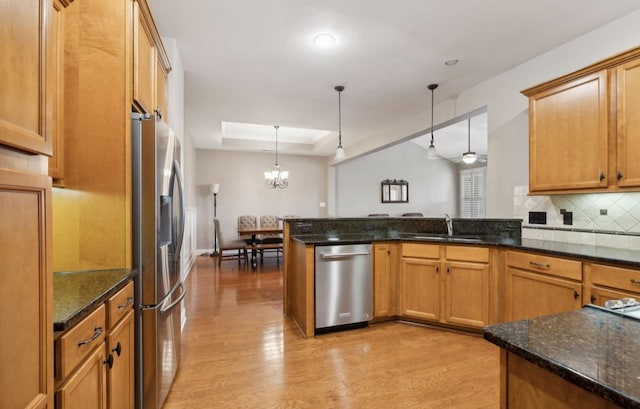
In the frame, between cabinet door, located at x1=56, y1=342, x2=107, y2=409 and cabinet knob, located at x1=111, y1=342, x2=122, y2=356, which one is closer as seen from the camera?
cabinet door, located at x1=56, y1=342, x2=107, y2=409

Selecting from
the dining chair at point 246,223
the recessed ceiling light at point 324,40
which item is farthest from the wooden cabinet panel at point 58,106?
the dining chair at point 246,223

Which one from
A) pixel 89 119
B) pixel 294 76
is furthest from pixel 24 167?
pixel 294 76

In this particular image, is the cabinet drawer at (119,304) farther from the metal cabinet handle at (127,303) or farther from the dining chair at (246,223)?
the dining chair at (246,223)

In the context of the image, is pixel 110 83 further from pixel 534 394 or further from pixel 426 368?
pixel 426 368

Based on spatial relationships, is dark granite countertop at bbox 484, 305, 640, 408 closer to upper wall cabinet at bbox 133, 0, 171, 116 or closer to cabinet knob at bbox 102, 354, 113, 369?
cabinet knob at bbox 102, 354, 113, 369

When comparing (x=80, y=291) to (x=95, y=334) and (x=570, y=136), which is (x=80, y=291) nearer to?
(x=95, y=334)

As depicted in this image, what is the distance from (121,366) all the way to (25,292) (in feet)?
2.69

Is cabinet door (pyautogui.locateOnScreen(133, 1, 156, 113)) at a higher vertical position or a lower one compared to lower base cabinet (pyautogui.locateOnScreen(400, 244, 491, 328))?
higher

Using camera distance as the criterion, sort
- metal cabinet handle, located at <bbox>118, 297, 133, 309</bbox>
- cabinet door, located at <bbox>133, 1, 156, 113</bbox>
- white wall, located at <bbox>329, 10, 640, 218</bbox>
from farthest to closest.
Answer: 1. white wall, located at <bbox>329, 10, 640, 218</bbox>
2. cabinet door, located at <bbox>133, 1, 156, 113</bbox>
3. metal cabinet handle, located at <bbox>118, 297, 133, 309</bbox>

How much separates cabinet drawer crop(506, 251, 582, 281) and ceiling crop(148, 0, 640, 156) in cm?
183

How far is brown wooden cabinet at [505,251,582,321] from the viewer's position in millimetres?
2090

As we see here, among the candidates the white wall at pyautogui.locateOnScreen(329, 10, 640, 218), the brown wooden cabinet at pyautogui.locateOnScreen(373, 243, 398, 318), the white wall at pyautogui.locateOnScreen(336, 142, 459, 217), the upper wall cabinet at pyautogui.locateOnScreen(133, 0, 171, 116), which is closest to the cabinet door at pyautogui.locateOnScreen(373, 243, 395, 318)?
the brown wooden cabinet at pyautogui.locateOnScreen(373, 243, 398, 318)

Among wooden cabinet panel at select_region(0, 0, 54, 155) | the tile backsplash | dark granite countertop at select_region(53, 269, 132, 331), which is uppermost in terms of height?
wooden cabinet panel at select_region(0, 0, 54, 155)

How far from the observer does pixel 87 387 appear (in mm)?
1072
